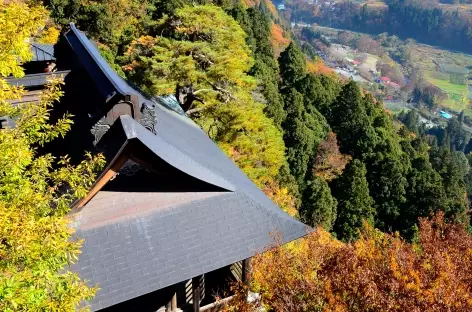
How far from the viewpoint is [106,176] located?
7.51m

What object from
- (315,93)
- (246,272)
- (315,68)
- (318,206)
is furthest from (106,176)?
(315,68)

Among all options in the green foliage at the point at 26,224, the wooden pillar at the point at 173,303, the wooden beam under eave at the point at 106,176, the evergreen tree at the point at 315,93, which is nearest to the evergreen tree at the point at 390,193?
the evergreen tree at the point at 315,93

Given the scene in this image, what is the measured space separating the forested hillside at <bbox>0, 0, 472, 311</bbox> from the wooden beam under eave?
3474 millimetres

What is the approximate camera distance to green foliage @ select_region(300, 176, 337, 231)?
27.7m

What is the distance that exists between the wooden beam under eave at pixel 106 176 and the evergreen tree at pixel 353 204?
79.5ft

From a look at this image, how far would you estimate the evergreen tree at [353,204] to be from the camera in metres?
29.7

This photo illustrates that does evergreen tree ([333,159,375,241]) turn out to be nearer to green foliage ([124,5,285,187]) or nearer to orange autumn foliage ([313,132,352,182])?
orange autumn foliage ([313,132,352,182])

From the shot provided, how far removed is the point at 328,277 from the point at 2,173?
553 cm

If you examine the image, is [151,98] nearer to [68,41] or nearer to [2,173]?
[68,41]

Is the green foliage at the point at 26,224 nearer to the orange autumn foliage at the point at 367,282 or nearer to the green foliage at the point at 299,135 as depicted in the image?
the orange autumn foliage at the point at 367,282

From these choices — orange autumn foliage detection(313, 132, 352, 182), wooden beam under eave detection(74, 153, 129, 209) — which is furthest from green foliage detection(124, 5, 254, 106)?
orange autumn foliage detection(313, 132, 352, 182)

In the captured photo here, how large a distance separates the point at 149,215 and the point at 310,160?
25758 mm

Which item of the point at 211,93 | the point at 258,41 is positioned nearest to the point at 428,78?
the point at 258,41

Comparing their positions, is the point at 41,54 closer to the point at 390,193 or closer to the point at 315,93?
the point at 390,193
